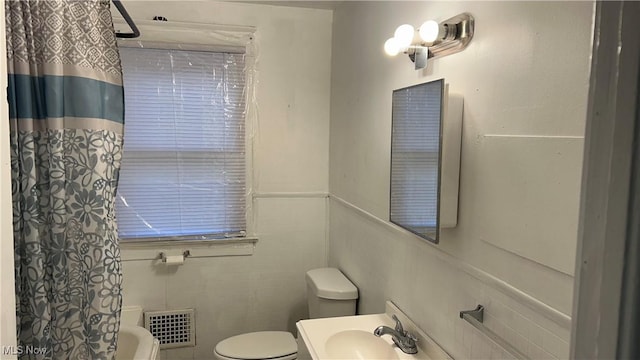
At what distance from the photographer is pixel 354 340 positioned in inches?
73.2

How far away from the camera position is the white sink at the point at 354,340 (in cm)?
169

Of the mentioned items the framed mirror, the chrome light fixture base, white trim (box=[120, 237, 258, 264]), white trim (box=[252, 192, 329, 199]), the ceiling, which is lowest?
white trim (box=[120, 237, 258, 264])

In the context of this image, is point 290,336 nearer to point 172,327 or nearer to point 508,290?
point 172,327

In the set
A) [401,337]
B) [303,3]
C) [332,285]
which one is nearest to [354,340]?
[401,337]

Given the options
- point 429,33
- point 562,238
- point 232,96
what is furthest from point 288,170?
point 562,238

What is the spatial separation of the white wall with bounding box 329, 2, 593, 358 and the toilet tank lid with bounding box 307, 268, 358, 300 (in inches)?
15.4

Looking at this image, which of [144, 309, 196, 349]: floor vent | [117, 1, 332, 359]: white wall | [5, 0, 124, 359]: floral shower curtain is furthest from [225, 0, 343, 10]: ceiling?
[144, 309, 196, 349]: floor vent

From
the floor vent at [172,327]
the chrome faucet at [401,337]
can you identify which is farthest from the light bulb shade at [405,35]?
the floor vent at [172,327]

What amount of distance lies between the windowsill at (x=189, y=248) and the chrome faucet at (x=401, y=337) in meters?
1.26

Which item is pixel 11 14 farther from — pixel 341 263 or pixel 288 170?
pixel 341 263

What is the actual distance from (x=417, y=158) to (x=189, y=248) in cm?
169

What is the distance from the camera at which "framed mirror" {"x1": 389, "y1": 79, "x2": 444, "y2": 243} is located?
1.46 meters

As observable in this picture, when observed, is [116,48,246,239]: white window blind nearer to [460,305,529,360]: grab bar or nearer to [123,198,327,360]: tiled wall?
[123,198,327,360]: tiled wall

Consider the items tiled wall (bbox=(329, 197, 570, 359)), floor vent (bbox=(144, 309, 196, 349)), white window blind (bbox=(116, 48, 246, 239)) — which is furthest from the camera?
floor vent (bbox=(144, 309, 196, 349))
